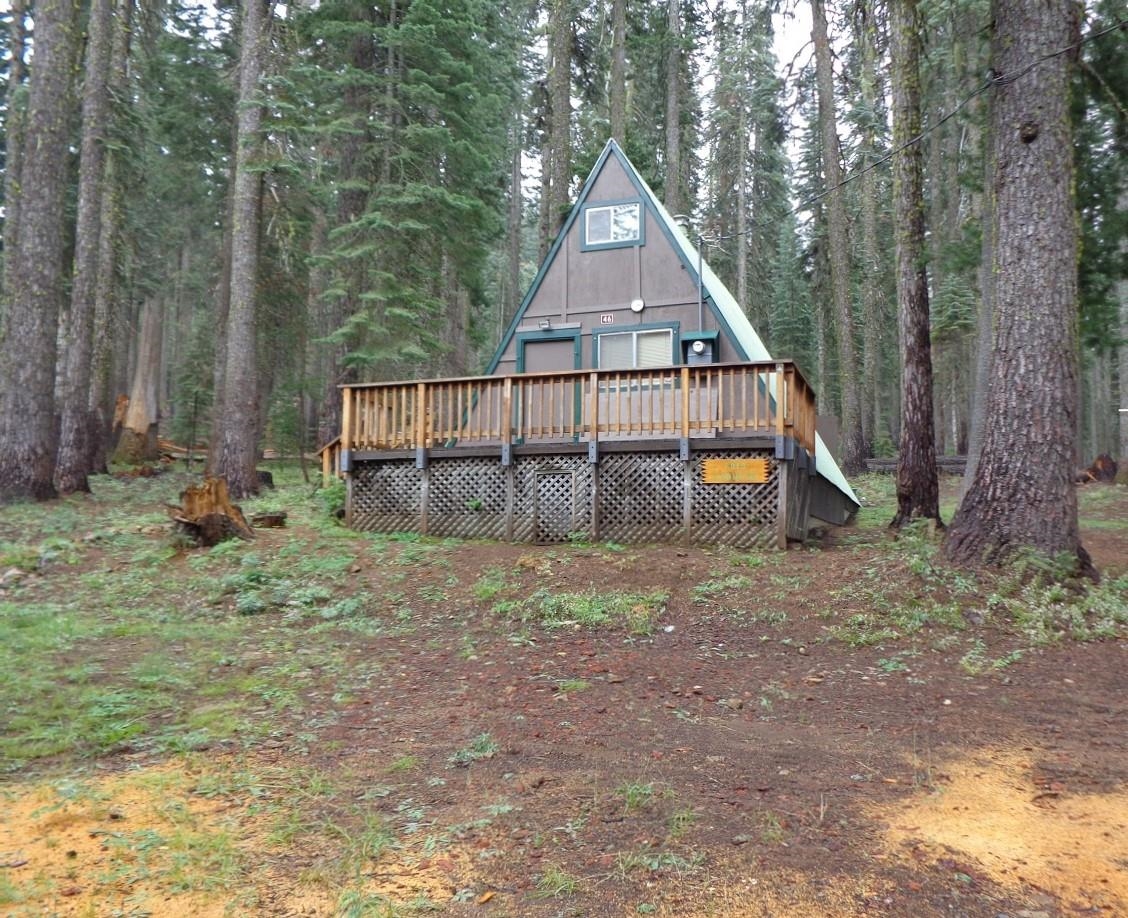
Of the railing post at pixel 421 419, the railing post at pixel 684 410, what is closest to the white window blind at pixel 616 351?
the railing post at pixel 684 410

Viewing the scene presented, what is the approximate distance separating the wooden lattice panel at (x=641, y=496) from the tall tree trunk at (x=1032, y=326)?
358 centimetres

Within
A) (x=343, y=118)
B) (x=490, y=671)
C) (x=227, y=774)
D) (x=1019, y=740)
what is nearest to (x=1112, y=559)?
(x=1019, y=740)

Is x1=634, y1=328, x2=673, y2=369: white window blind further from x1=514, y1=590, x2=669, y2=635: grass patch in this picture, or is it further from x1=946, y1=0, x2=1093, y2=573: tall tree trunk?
x1=514, y1=590, x2=669, y2=635: grass patch

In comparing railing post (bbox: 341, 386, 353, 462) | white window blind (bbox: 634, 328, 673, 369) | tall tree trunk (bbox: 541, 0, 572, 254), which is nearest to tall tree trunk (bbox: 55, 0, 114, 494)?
railing post (bbox: 341, 386, 353, 462)

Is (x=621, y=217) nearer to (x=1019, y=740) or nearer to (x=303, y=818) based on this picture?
(x=1019, y=740)

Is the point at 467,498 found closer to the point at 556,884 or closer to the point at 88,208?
the point at 556,884

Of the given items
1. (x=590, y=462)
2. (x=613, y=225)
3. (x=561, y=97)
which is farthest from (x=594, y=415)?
(x=561, y=97)

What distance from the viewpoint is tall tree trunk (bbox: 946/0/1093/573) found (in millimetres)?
6680

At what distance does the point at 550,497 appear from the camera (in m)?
10.4

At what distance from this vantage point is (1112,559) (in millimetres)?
8805

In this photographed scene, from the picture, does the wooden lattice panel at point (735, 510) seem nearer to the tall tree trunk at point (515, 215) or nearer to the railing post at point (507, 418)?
the railing post at point (507, 418)

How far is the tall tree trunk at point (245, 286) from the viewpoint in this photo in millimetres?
13797

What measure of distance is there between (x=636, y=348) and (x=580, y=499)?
4.52 m

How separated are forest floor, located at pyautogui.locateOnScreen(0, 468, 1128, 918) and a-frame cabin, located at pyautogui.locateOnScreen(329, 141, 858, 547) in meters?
1.55
